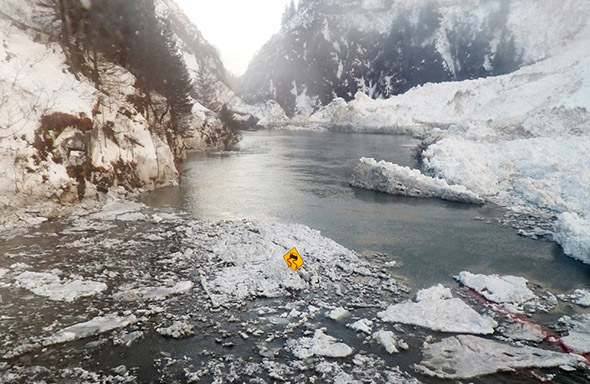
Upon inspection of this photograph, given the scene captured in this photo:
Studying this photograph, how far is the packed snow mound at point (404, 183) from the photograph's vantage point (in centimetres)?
A: 2491

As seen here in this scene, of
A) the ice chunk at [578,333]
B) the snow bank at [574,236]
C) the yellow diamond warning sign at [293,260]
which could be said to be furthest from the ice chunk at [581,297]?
the yellow diamond warning sign at [293,260]

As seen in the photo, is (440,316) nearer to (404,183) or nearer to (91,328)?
(91,328)

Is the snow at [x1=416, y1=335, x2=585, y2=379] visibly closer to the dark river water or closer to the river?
the river

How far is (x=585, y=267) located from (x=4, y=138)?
25432mm

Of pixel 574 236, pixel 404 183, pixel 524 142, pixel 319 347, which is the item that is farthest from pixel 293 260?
pixel 524 142

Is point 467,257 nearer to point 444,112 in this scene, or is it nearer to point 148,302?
point 148,302

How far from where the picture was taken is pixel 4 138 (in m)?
17.9

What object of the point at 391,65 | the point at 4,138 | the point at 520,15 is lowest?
the point at 4,138

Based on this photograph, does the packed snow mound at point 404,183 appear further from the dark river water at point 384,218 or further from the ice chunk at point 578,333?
the ice chunk at point 578,333

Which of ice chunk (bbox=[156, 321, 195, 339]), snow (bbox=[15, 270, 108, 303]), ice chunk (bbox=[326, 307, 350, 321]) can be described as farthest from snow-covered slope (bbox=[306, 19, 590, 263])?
snow (bbox=[15, 270, 108, 303])

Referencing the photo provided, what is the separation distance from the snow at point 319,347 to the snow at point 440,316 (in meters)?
1.97

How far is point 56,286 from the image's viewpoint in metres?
11.9

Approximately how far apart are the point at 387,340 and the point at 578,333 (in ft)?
17.5

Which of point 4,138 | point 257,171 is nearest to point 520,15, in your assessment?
point 257,171
